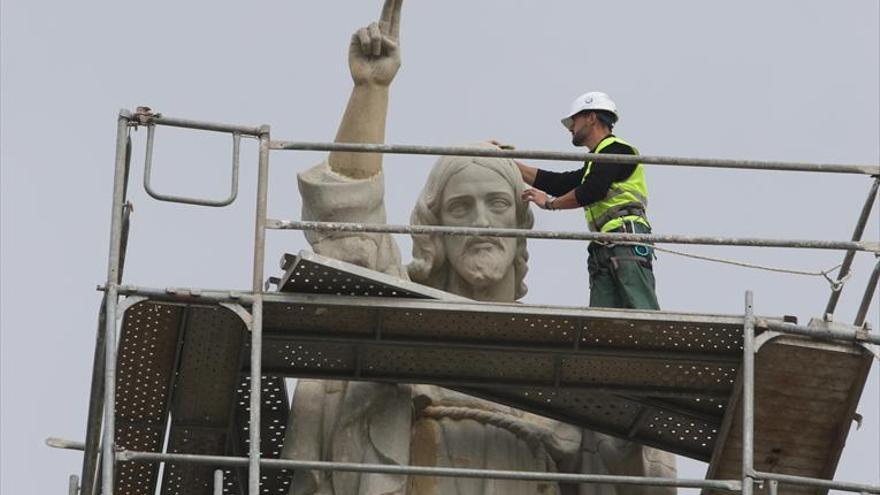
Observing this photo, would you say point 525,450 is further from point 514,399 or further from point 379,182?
point 379,182

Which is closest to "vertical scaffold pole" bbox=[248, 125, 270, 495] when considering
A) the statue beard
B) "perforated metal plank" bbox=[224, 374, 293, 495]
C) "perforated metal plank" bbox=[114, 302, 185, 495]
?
"perforated metal plank" bbox=[114, 302, 185, 495]

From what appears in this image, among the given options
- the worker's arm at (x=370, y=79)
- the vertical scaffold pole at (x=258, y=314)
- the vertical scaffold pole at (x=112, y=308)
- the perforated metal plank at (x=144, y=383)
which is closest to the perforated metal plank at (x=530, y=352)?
the vertical scaffold pole at (x=258, y=314)

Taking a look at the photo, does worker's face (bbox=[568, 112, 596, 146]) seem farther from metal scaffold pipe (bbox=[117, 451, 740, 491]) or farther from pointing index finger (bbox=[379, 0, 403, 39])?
metal scaffold pipe (bbox=[117, 451, 740, 491])

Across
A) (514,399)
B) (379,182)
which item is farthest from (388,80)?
(514,399)

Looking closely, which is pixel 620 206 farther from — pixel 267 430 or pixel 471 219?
pixel 267 430

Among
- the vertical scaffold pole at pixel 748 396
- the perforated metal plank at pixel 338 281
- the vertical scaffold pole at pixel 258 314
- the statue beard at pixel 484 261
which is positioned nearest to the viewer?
the vertical scaffold pole at pixel 258 314

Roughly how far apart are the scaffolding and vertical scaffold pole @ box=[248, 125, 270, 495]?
0.04 feet

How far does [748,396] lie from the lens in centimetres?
2388

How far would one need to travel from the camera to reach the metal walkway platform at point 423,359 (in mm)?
24297

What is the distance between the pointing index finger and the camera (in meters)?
25.9

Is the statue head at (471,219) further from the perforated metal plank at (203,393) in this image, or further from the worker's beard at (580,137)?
the perforated metal plank at (203,393)

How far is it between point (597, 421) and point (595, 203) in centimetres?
148

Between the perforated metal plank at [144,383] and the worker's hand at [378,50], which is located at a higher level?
the worker's hand at [378,50]

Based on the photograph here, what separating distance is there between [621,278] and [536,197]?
0.94m
